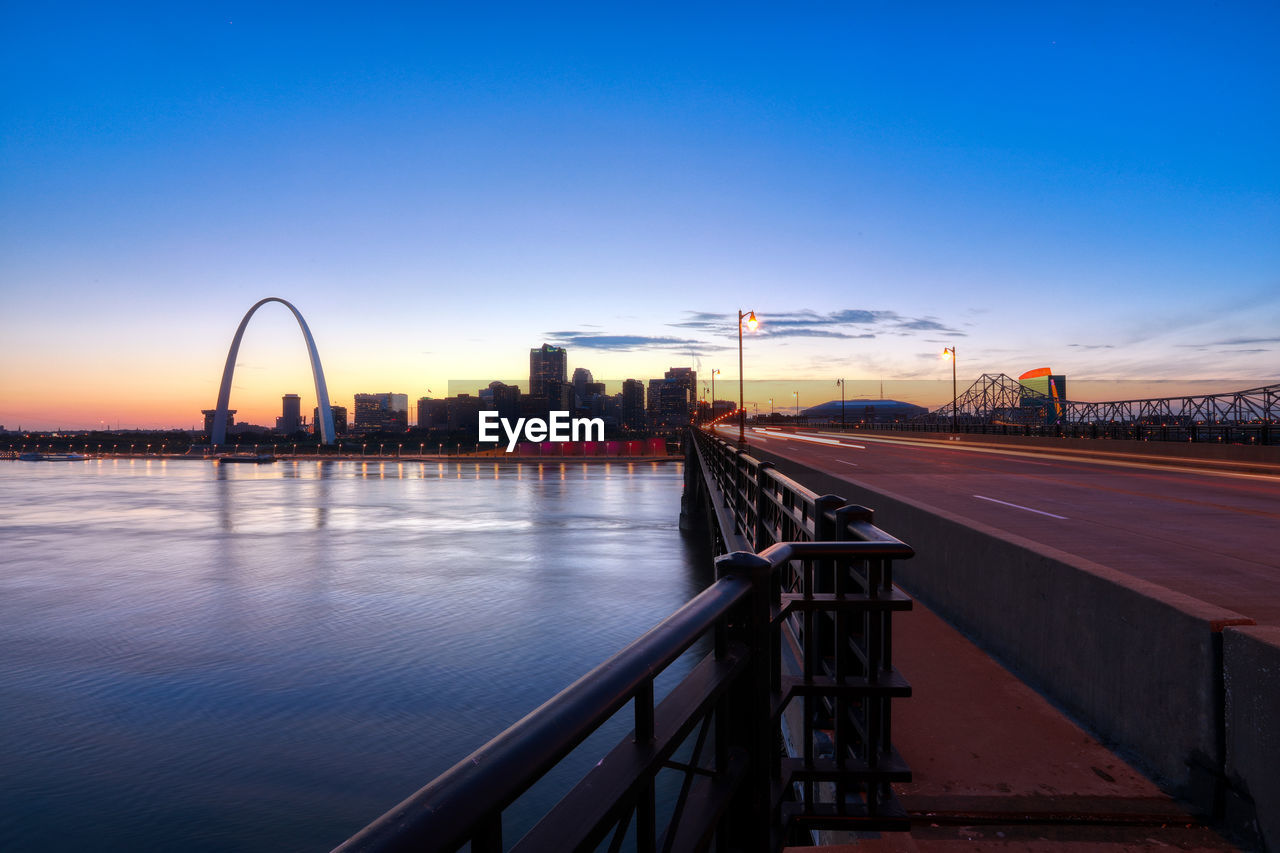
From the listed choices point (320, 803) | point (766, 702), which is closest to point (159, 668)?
point (320, 803)

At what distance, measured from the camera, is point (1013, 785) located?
4.79 meters

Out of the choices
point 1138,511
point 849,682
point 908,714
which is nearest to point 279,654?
point 1138,511

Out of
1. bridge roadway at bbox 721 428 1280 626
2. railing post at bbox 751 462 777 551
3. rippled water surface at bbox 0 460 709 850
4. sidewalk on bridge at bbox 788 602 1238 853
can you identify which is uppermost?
railing post at bbox 751 462 777 551

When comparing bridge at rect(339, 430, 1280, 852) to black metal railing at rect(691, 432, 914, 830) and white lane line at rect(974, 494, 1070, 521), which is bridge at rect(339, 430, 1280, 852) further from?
white lane line at rect(974, 494, 1070, 521)

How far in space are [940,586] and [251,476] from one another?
143 meters

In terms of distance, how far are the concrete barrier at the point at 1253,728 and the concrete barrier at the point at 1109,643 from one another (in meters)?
0.10

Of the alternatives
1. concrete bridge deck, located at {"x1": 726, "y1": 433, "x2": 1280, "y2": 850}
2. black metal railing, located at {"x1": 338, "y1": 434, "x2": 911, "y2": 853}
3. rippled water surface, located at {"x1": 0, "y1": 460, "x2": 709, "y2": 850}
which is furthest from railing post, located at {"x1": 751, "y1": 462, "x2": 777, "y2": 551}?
rippled water surface, located at {"x1": 0, "y1": 460, "x2": 709, "y2": 850}

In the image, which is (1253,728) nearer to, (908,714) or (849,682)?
(849,682)

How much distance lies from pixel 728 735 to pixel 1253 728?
300cm

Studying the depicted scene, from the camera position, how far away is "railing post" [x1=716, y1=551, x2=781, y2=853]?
11.1 feet

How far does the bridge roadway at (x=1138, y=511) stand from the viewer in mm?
8758

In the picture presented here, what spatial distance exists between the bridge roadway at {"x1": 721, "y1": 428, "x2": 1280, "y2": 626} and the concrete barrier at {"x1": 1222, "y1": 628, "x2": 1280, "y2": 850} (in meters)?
3.12

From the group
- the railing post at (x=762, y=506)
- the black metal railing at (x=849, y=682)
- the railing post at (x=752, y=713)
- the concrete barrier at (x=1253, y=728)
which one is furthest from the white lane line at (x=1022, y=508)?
the railing post at (x=752, y=713)

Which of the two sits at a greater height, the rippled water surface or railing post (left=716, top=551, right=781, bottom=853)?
railing post (left=716, top=551, right=781, bottom=853)
